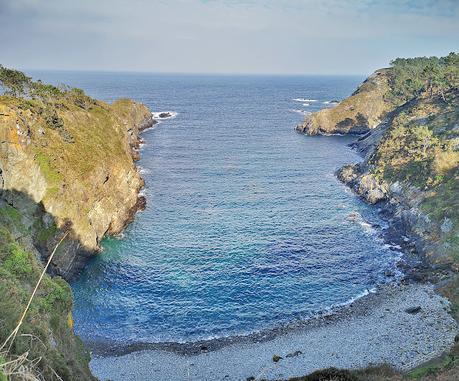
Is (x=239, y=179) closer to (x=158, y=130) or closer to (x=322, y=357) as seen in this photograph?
(x=322, y=357)

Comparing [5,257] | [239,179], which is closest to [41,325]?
[5,257]

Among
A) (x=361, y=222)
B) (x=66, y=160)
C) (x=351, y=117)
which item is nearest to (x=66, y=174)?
(x=66, y=160)

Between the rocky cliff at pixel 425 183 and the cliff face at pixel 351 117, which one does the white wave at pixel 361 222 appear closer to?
the rocky cliff at pixel 425 183

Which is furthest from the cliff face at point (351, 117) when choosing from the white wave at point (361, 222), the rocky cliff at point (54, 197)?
the rocky cliff at point (54, 197)

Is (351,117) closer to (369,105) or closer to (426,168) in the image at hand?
(369,105)

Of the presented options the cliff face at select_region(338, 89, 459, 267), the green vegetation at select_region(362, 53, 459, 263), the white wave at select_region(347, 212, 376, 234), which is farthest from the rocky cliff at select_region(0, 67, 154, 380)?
the green vegetation at select_region(362, 53, 459, 263)
